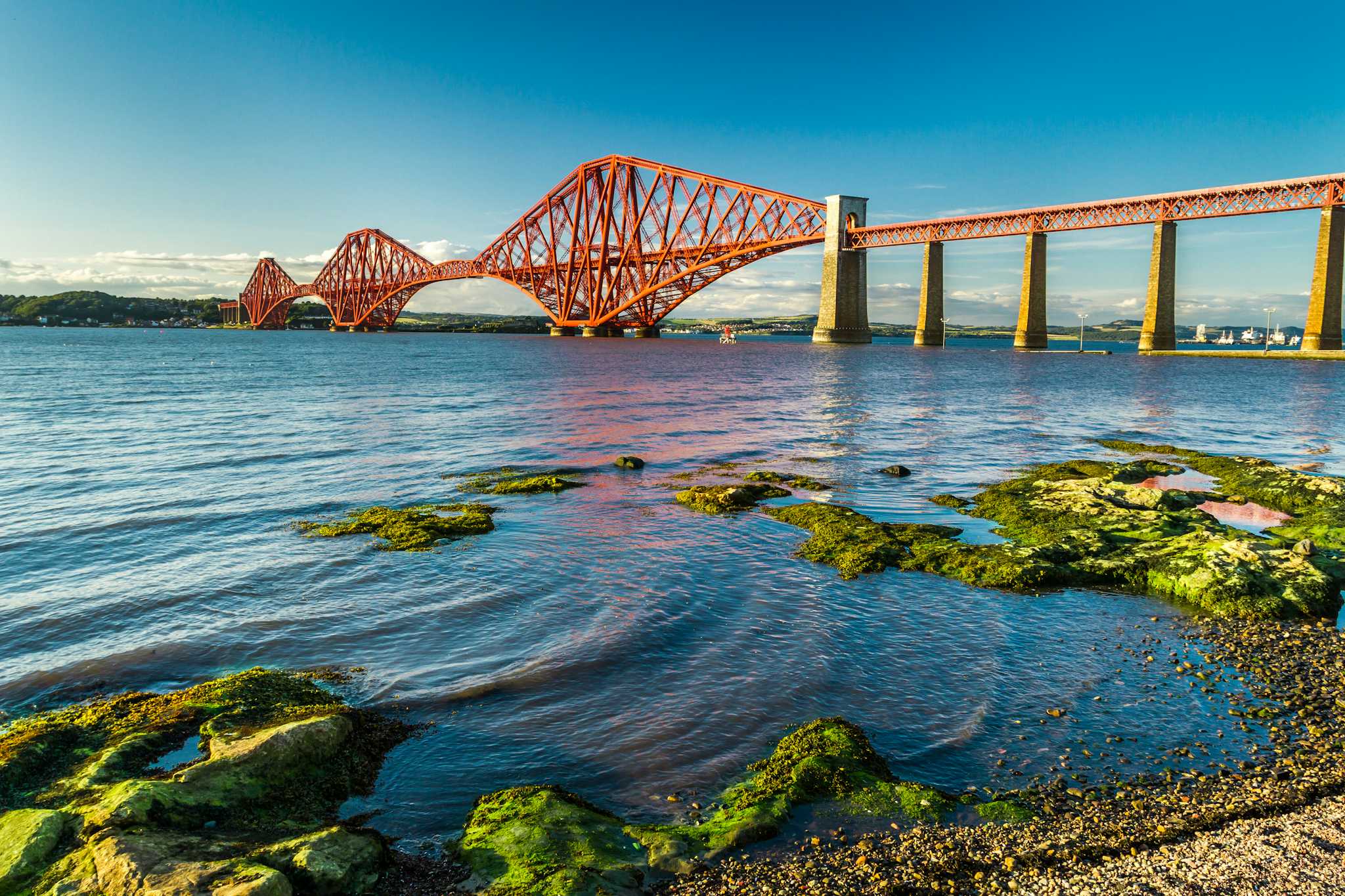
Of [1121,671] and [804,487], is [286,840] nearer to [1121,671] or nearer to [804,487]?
[1121,671]

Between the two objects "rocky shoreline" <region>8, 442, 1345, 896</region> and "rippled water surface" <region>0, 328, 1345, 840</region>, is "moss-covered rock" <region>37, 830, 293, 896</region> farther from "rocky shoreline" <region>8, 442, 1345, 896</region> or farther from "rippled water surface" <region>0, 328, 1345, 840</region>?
"rippled water surface" <region>0, 328, 1345, 840</region>

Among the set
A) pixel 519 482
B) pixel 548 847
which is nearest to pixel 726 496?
pixel 519 482

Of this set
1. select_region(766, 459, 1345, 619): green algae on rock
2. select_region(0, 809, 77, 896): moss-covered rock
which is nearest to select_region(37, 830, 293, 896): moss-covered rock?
select_region(0, 809, 77, 896): moss-covered rock

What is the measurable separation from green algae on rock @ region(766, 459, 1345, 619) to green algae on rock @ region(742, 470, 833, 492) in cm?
181

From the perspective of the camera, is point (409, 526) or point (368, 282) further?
point (368, 282)

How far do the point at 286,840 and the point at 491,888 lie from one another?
3.36ft

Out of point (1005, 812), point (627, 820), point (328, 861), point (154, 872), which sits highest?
point (154, 872)

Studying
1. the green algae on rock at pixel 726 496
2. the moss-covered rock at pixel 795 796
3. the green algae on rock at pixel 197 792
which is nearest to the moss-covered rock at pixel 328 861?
the green algae on rock at pixel 197 792

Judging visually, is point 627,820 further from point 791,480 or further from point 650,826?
point 791,480

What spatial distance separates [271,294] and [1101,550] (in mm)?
211579

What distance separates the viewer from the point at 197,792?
394 centimetres

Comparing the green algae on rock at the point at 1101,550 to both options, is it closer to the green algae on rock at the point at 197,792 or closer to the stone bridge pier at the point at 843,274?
the green algae on rock at the point at 197,792

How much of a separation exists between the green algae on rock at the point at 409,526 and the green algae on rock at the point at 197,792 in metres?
4.34

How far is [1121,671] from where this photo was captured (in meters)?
6.00
